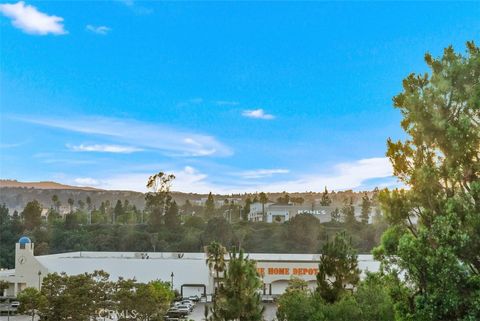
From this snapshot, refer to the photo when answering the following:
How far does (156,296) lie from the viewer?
27.8 meters

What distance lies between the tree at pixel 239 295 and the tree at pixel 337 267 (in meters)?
3.24

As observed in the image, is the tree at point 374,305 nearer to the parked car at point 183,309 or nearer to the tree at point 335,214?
the parked car at point 183,309

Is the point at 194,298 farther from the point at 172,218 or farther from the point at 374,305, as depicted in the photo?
the point at 172,218

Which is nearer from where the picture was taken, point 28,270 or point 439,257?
point 439,257

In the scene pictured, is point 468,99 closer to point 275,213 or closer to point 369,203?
point 369,203

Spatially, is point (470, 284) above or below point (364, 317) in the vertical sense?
above

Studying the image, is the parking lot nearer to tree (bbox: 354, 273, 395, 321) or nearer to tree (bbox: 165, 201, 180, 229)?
tree (bbox: 354, 273, 395, 321)

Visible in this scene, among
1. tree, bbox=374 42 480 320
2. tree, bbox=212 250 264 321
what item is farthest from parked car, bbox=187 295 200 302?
tree, bbox=374 42 480 320

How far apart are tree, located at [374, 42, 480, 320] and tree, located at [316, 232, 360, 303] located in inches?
193

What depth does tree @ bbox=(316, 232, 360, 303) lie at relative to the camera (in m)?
17.6

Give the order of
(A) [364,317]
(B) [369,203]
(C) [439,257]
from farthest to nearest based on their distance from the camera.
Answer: (B) [369,203] < (A) [364,317] < (C) [439,257]

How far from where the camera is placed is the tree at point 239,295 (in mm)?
14867

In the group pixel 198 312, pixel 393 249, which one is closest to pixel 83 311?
pixel 198 312

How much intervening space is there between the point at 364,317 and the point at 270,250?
5524cm
